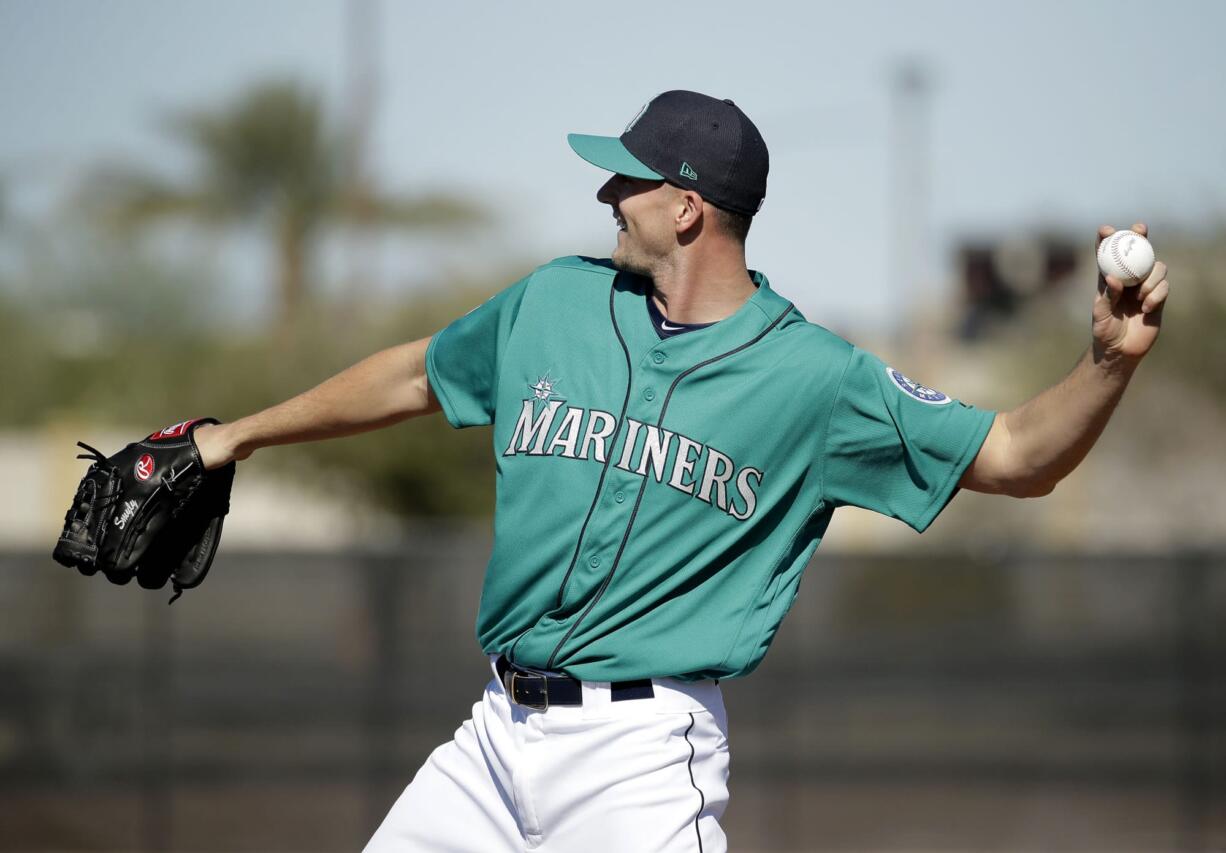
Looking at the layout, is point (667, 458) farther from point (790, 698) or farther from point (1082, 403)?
point (790, 698)

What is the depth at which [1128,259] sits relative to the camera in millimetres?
2707

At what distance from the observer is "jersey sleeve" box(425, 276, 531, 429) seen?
10.8 ft

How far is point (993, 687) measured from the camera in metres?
8.77

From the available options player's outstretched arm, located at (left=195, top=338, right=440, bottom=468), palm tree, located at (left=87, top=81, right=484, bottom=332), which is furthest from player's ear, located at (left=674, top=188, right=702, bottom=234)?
palm tree, located at (left=87, top=81, right=484, bottom=332)

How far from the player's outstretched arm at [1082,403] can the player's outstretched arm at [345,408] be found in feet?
4.09

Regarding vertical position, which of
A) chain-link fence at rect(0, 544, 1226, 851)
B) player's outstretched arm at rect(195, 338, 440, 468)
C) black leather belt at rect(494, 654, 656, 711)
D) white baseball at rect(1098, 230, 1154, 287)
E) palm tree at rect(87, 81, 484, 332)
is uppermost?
palm tree at rect(87, 81, 484, 332)

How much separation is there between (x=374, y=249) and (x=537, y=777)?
17.9m

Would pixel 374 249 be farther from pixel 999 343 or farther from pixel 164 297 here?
pixel 999 343

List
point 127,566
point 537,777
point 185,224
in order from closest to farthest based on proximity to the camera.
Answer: point 537,777
point 127,566
point 185,224

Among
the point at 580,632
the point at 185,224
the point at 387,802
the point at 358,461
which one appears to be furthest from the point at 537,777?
the point at 185,224

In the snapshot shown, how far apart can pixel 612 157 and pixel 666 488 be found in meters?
0.70

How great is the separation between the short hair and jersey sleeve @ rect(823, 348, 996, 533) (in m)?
0.36

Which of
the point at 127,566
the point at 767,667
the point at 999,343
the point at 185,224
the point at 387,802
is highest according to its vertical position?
the point at 185,224

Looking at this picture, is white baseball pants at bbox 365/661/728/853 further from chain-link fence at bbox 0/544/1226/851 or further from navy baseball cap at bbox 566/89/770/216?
chain-link fence at bbox 0/544/1226/851
